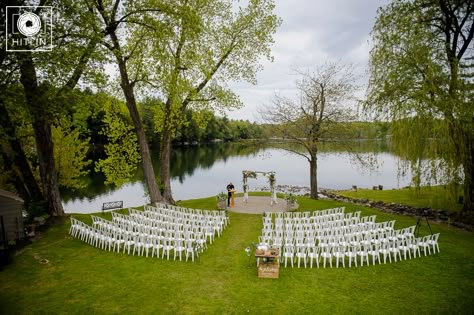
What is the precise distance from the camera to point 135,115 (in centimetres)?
2091

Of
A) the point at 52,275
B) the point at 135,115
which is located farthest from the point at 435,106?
the point at 52,275

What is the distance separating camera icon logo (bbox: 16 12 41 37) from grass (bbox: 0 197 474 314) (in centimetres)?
928

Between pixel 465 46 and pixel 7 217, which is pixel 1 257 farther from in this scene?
pixel 465 46

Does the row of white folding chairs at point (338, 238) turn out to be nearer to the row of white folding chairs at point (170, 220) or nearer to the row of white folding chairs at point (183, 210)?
the row of white folding chairs at point (170, 220)

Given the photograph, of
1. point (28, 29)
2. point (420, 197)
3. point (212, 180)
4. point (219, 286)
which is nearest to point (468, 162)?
point (420, 197)

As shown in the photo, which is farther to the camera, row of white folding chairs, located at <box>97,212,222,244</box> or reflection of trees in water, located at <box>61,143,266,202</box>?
reflection of trees in water, located at <box>61,143,266,202</box>

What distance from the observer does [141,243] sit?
13.9 m

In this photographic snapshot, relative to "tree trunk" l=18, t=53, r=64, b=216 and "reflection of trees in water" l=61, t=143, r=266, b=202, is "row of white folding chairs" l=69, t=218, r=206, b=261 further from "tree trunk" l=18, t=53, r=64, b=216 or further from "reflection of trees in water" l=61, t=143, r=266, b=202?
"reflection of trees in water" l=61, t=143, r=266, b=202

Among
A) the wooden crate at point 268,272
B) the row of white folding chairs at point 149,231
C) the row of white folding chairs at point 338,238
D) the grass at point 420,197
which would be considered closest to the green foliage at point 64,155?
the row of white folding chairs at point 149,231

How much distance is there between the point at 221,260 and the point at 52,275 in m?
6.18

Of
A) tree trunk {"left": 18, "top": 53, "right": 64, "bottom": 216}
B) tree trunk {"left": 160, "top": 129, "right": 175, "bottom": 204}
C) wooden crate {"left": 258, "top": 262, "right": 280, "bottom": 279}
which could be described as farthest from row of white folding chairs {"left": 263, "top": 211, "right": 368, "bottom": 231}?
tree trunk {"left": 18, "top": 53, "right": 64, "bottom": 216}

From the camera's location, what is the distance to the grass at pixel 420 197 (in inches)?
911

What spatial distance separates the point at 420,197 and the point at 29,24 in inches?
1141

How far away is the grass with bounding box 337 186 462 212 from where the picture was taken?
23131 millimetres
